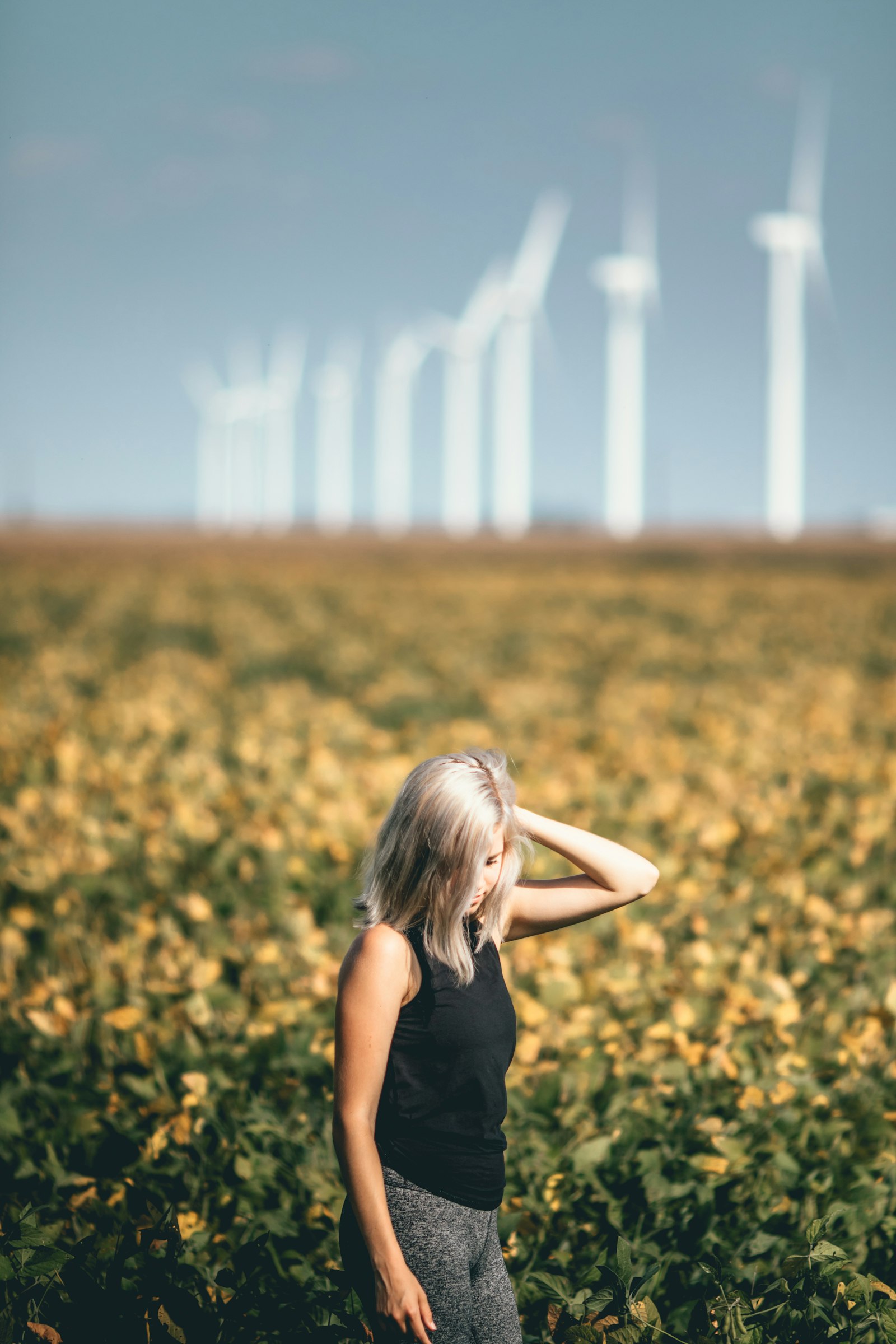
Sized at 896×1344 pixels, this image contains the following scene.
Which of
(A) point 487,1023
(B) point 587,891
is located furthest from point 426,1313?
(B) point 587,891

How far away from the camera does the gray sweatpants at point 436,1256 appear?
7.57ft

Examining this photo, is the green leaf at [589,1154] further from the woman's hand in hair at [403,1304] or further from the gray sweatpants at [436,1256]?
the woman's hand in hair at [403,1304]

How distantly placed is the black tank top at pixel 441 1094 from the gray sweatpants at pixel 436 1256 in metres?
0.02

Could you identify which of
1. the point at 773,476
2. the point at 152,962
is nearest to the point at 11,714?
the point at 152,962

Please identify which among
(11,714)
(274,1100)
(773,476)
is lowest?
(274,1100)

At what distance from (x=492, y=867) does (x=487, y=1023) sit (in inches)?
10.9

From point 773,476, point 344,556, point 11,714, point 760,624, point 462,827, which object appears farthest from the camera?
point 344,556

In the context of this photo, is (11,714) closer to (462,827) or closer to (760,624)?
(462,827)

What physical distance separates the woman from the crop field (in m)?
0.20

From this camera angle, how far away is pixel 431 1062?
2357 millimetres

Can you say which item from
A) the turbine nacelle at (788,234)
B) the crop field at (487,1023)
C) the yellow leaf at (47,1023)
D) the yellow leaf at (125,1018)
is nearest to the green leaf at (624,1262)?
the crop field at (487,1023)

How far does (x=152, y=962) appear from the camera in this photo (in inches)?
189

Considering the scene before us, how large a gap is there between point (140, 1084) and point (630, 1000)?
165cm

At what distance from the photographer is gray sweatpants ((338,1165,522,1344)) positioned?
2309 mm
